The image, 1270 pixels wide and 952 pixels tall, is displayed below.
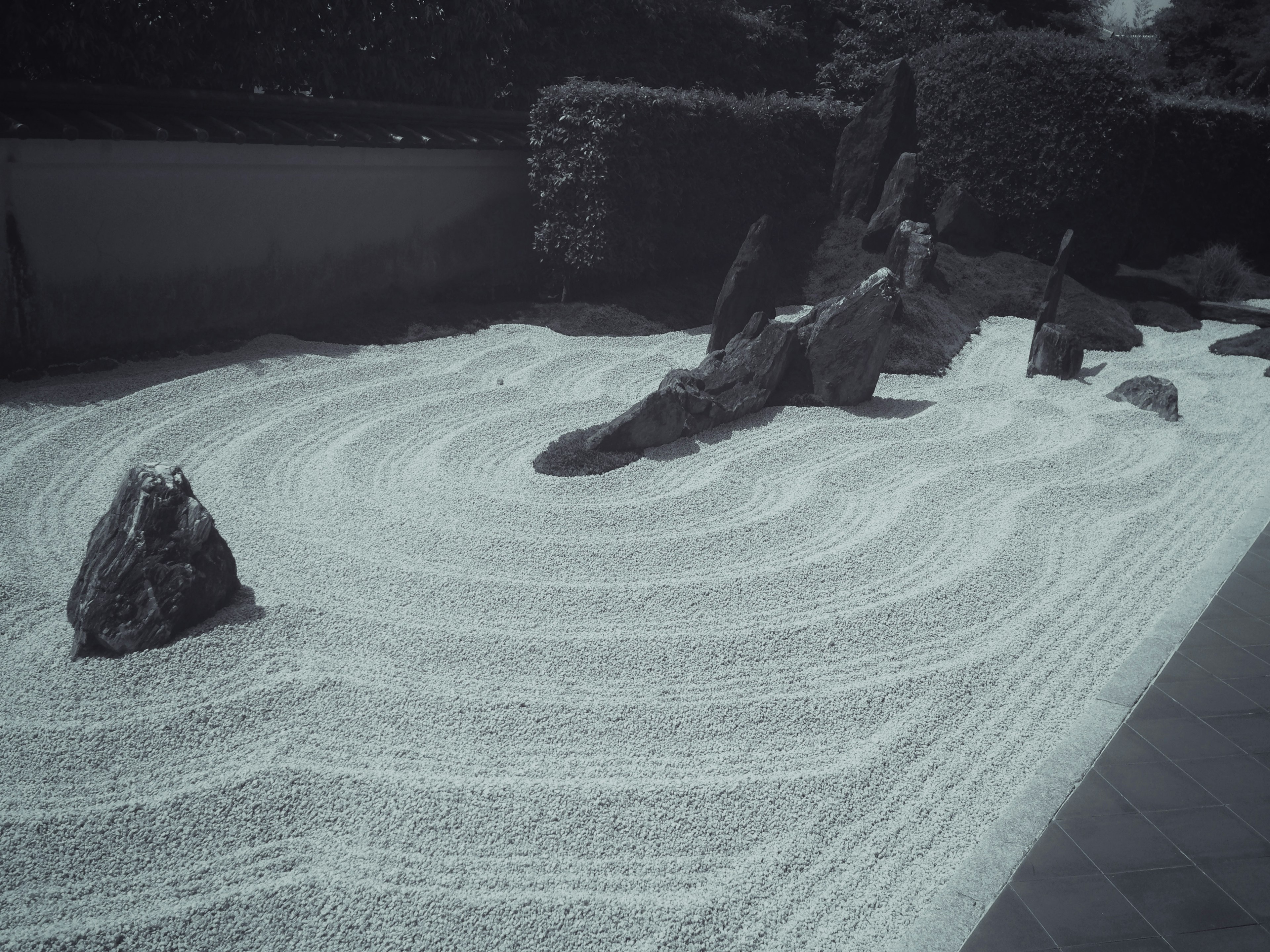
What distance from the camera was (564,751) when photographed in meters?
4.11

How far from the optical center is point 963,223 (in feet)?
46.2

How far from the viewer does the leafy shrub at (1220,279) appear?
14336mm

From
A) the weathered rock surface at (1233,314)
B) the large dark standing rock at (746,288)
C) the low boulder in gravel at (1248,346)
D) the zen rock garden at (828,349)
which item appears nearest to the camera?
the zen rock garden at (828,349)

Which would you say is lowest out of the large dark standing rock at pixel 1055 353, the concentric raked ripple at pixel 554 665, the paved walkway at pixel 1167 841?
the paved walkway at pixel 1167 841

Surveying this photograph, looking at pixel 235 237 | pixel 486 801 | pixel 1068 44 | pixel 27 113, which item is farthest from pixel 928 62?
pixel 486 801

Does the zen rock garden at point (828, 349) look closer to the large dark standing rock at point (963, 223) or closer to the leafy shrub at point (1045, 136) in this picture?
the large dark standing rock at point (963, 223)

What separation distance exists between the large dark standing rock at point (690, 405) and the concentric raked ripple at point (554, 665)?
22cm

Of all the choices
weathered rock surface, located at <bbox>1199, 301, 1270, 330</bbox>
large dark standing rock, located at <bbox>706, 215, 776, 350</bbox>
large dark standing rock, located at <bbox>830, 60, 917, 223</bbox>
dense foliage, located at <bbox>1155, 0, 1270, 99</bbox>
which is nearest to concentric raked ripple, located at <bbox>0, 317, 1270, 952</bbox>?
large dark standing rock, located at <bbox>706, 215, 776, 350</bbox>

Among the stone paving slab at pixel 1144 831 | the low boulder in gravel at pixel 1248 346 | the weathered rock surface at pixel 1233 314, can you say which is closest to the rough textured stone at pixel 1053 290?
the low boulder in gravel at pixel 1248 346

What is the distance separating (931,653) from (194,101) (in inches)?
342

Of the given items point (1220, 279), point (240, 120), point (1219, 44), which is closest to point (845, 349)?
point (240, 120)

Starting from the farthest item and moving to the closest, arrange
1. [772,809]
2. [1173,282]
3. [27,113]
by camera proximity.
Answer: [1173,282] → [27,113] → [772,809]

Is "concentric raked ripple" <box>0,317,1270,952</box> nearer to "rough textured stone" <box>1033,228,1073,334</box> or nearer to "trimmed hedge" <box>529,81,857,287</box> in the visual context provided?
"rough textured stone" <box>1033,228,1073,334</box>

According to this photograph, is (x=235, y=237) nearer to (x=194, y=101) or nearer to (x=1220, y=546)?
(x=194, y=101)
